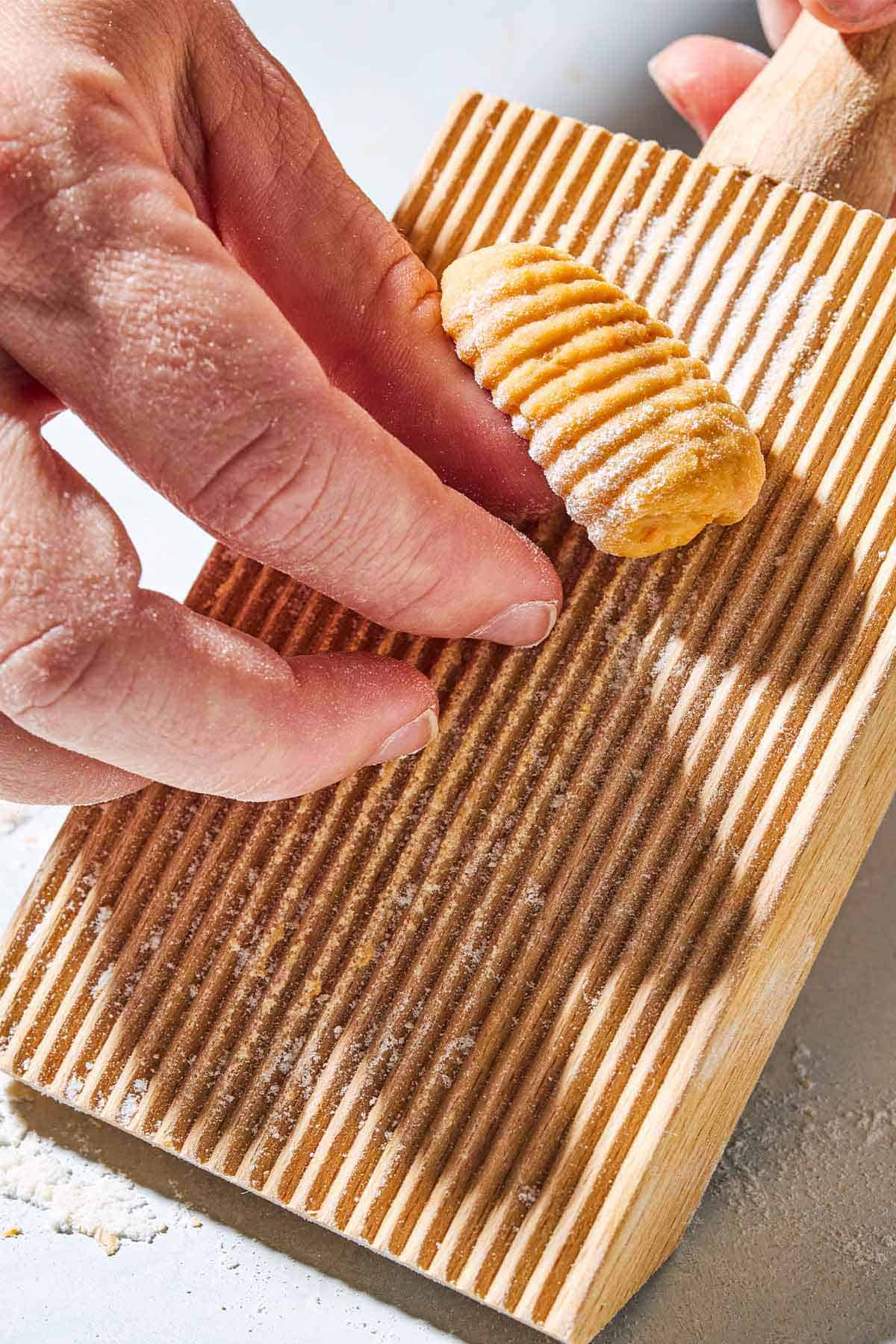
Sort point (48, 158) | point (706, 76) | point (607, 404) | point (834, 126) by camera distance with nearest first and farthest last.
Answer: point (48, 158)
point (607, 404)
point (834, 126)
point (706, 76)

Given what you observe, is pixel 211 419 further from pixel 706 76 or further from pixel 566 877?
pixel 706 76

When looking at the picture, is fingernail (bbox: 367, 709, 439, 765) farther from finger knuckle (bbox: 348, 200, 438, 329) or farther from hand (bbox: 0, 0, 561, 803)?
finger knuckle (bbox: 348, 200, 438, 329)

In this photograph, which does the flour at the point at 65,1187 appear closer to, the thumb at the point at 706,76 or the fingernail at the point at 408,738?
the fingernail at the point at 408,738

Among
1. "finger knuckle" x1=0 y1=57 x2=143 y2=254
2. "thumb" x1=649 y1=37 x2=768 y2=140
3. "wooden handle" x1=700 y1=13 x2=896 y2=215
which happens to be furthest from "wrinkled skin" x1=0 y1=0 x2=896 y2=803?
"thumb" x1=649 y1=37 x2=768 y2=140

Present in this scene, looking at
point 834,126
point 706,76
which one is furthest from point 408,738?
point 706,76

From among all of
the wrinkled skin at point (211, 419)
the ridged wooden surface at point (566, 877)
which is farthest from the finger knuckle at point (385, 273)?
the ridged wooden surface at point (566, 877)

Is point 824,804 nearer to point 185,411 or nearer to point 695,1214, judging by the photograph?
point 695,1214

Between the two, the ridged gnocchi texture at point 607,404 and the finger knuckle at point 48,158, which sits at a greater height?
the finger knuckle at point 48,158
